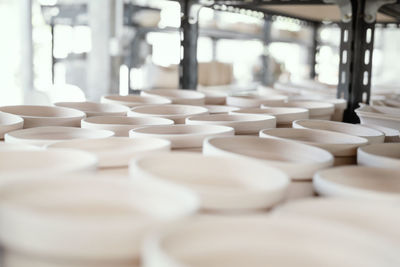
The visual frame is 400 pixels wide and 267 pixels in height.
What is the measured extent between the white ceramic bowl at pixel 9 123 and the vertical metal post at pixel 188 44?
41.7 inches

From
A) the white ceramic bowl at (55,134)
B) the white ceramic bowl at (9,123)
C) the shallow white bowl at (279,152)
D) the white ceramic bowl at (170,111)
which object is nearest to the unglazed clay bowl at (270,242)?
the shallow white bowl at (279,152)

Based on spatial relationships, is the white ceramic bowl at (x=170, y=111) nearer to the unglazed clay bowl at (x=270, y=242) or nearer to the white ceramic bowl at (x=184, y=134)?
the white ceramic bowl at (x=184, y=134)

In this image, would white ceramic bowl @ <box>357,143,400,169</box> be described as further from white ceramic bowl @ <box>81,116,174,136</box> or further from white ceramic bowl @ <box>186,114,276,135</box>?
white ceramic bowl @ <box>81,116,174,136</box>

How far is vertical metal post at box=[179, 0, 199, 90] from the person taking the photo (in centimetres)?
200

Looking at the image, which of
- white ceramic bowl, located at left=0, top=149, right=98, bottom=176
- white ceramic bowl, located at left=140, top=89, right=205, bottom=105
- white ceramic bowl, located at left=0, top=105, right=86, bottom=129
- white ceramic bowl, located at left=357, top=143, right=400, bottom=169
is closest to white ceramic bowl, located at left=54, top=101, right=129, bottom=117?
white ceramic bowl, located at left=0, top=105, right=86, bottom=129

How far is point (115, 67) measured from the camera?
Answer: 4.94 m

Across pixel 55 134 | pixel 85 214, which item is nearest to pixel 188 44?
pixel 55 134

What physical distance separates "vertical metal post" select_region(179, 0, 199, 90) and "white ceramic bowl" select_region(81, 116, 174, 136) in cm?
88

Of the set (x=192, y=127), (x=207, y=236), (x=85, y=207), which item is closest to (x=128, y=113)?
(x=192, y=127)

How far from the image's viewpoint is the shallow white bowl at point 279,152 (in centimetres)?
71

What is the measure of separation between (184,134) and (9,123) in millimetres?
398

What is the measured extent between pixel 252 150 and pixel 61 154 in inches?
15.7

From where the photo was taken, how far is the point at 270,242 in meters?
0.47

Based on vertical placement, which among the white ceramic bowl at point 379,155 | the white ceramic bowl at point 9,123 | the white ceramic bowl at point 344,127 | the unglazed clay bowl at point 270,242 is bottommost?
the unglazed clay bowl at point 270,242
